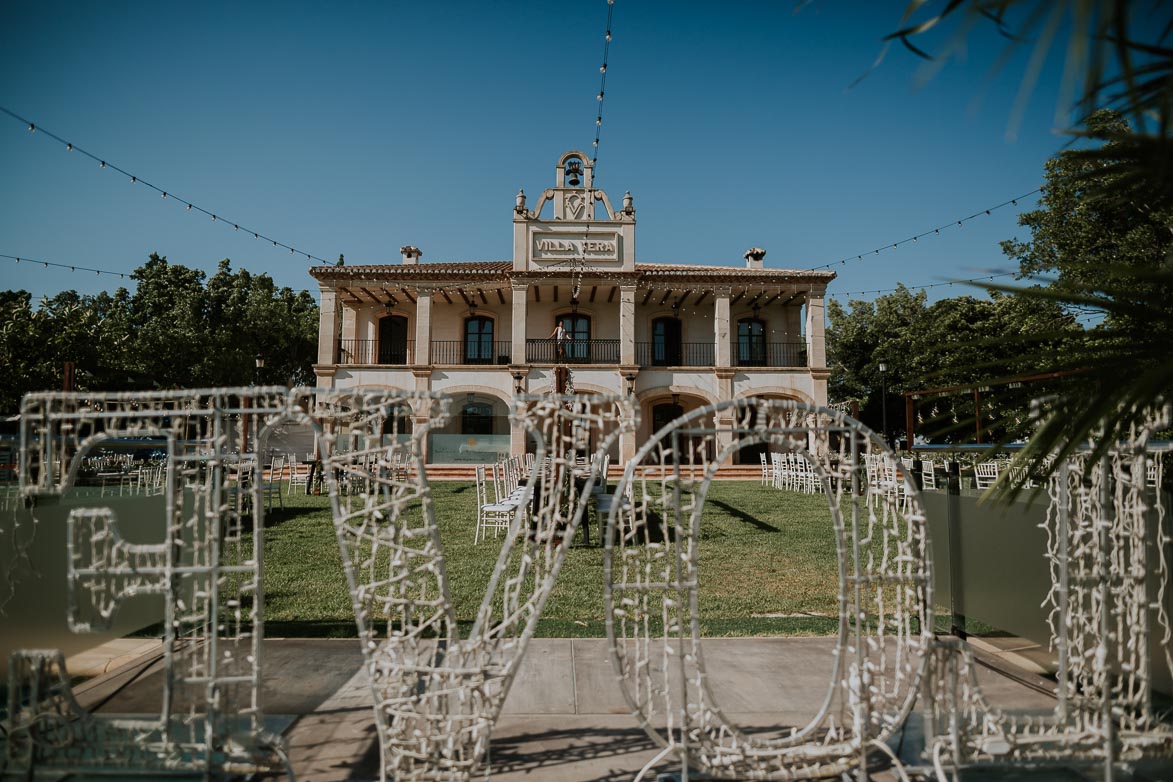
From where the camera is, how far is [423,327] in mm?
19078

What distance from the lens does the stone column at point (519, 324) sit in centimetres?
1891

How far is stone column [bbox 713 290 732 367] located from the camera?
19.4m

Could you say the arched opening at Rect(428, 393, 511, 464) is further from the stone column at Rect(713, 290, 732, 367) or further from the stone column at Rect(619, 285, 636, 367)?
the stone column at Rect(713, 290, 732, 367)

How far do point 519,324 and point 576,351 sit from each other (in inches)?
93.3

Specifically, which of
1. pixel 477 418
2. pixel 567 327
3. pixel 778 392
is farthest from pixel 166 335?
pixel 778 392

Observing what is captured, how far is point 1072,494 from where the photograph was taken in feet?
9.44

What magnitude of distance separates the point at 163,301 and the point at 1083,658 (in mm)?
32317

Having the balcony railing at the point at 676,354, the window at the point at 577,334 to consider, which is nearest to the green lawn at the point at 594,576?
the window at the point at 577,334

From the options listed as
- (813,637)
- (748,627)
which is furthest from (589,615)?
(813,637)

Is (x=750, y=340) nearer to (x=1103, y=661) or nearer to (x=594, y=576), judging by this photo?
(x=594, y=576)

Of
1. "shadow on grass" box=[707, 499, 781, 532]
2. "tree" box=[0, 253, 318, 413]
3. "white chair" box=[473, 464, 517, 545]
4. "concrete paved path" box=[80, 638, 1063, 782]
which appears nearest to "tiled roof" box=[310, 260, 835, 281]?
"tree" box=[0, 253, 318, 413]

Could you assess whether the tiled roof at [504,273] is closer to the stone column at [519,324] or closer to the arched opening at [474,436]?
the stone column at [519,324]

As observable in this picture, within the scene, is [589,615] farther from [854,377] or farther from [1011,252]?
[854,377]

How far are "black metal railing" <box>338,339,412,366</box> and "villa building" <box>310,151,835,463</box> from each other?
0.14 ft
